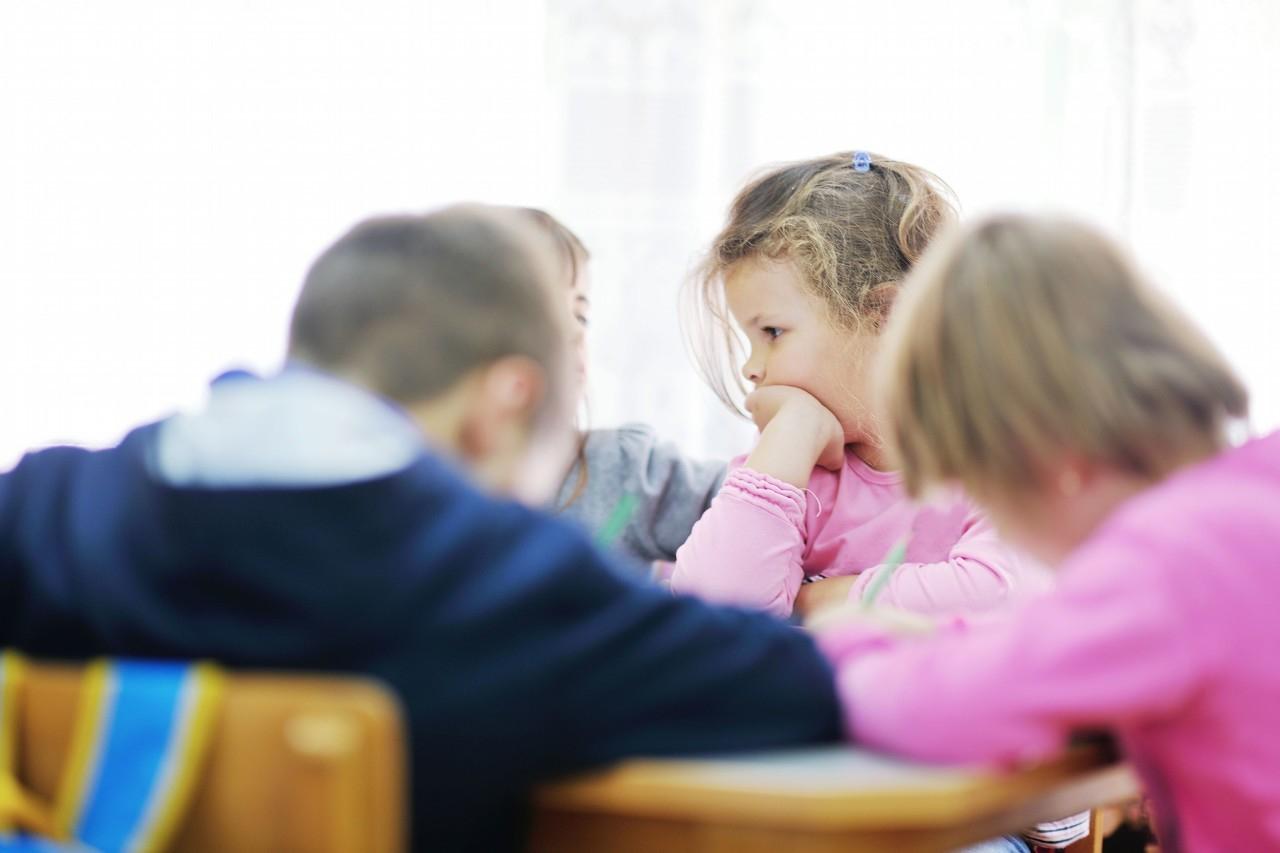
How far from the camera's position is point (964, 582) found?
4.32 feet

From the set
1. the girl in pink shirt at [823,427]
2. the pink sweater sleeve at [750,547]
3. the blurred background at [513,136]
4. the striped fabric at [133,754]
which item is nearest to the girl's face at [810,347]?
the girl in pink shirt at [823,427]

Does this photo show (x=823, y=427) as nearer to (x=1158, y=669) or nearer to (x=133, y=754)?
(x=1158, y=669)

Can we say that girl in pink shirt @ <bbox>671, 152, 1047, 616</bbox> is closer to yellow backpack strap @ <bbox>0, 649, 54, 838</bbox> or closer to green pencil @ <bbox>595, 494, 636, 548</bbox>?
green pencil @ <bbox>595, 494, 636, 548</bbox>

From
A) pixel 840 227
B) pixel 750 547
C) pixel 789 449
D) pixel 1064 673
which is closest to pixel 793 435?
pixel 789 449

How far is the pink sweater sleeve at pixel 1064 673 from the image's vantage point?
72 cm

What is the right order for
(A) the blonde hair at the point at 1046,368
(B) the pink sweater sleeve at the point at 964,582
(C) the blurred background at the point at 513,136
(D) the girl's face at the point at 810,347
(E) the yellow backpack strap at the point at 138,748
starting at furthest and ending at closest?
(C) the blurred background at the point at 513,136, (D) the girl's face at the point at 810,347, (B) the pink sweater sleeve at the point at 964,582, (A) the blonde hair at the point at 1046,368, (E) the yellow backpack strap at the point at 138,748

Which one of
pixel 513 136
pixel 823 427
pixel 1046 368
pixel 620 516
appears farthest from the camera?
pixel 513 136

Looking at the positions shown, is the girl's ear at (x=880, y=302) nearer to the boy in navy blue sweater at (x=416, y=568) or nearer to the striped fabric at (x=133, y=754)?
the boy in navy blue sweater at (x=416, y=568)

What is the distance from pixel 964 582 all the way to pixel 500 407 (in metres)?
0.62

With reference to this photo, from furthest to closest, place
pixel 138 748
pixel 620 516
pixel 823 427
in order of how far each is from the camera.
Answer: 1. pixel 620 516
2. pixel 823 427
3. pixel 138 748

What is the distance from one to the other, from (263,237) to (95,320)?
0.85 ft

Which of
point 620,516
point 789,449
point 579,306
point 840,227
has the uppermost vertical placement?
point 840,227

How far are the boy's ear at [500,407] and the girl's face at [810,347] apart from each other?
2.03 feet

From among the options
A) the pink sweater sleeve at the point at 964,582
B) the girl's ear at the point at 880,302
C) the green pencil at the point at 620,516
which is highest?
the girl's ear at the point at 880,302
